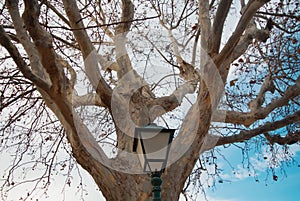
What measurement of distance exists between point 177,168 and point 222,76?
45.0 inches

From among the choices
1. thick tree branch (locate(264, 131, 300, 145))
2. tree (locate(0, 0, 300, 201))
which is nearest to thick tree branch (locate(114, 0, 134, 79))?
tree (locate(0, 0, 300, 201))

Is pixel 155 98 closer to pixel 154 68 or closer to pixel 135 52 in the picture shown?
pixel 154 68

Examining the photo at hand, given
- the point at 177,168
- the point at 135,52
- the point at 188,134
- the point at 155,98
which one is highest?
the point at 135,52

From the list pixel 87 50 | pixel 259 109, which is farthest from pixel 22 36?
pixel 259 109

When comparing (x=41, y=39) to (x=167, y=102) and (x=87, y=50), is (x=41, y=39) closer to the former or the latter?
(x=87, y=50)

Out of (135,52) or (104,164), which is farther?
(135,52)

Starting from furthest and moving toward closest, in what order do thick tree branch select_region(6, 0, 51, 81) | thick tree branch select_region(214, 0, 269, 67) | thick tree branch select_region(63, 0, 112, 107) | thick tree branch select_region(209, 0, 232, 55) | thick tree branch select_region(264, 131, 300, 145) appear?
1. thick tree branch select_region(264, 131, 300, 145)
2. thick tree branch select_region(63, 0, 112, 107)
3. thick tree branch select_region(209, 0, 232, 55)
4. thick tree branch select_region(214, 0, 269, 67)
5. thick tree branch select_region(6, 0, 51, 81)

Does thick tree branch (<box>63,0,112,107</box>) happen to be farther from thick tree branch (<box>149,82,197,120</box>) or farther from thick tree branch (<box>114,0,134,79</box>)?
thick tree branch (<box>114,0,134,79</box>)

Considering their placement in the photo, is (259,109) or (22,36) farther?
(259,109)

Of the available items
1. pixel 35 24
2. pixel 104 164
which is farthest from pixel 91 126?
pixel 35 24

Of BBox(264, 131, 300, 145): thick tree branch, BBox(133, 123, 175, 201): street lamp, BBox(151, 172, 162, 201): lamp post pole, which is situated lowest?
BBox(151, 172, 162, 201): lamp post pole

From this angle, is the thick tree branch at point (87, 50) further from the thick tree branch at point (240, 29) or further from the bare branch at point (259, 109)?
the bare branch at point (259, 109)

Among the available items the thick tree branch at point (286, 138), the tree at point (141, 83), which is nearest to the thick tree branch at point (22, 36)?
the tree at point (141, 83)

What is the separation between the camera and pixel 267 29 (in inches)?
164
